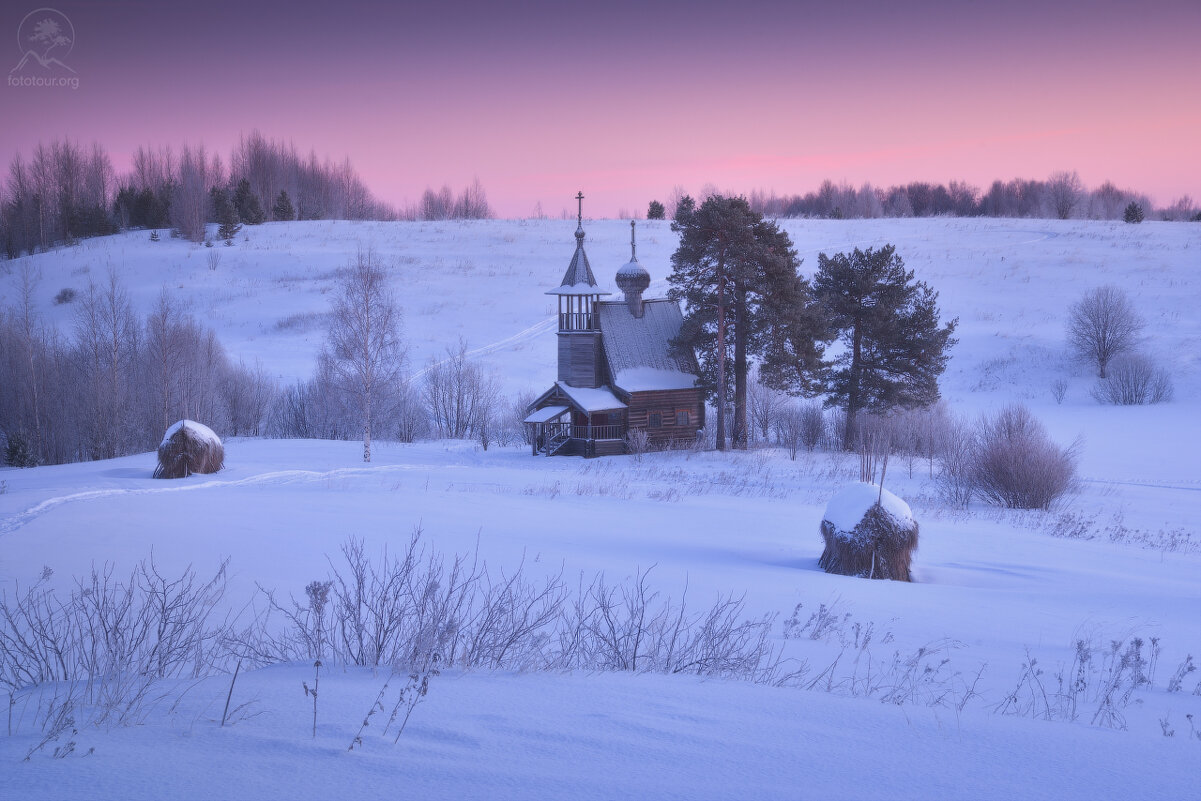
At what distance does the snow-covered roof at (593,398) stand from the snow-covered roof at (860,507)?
20375 mm

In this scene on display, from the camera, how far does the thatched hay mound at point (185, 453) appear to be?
1991 centimetres

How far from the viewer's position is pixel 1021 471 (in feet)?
66.7

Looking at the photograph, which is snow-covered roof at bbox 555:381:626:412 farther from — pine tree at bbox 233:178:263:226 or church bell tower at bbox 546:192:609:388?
pine tree at bbox 233:178:263:226

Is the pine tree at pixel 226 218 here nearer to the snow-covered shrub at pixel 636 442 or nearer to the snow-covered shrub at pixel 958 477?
the snow-covered shrub at pixel 636 442

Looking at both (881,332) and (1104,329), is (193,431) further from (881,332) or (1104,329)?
(1104,329)

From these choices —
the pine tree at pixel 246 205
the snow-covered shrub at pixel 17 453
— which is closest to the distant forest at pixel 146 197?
the pine tree at pixel 246 205

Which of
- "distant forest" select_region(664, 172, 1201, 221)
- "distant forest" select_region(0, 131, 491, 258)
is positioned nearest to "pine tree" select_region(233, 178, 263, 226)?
"distant forest" select_region(0, 131, 491, 258)

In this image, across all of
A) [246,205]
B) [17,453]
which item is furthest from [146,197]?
[17,453]

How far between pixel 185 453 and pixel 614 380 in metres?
16.8

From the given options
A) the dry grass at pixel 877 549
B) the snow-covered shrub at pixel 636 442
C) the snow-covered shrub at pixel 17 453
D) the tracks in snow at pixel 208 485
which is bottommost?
the snow-covered shrub at pixel 17 453

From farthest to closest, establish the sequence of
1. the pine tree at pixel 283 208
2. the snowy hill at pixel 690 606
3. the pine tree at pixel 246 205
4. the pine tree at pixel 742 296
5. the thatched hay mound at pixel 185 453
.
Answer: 1. the pine tree at pixel 283 208
2. the pine tree at pixel 246 205
3. the pine tree at pixel 742 296
4. the thatched hay mound at pixel 185 453
5. the snowy hill at pixel 690 606

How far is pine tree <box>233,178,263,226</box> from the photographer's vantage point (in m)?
86.9

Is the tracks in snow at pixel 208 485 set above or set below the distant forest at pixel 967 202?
below

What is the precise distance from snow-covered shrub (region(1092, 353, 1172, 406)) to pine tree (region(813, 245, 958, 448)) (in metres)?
19.2
